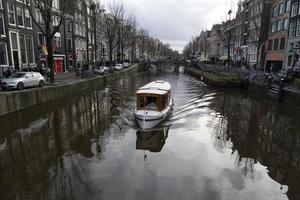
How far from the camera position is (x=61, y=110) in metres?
22.5

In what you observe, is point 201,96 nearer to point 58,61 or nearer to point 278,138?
point 278,138

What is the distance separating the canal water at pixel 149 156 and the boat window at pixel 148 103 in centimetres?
158

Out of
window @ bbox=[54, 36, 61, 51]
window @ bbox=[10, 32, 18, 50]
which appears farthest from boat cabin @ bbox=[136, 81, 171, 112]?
window @ bbox=[54, 36, 61, 51]

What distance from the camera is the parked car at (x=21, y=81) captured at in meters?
22.6

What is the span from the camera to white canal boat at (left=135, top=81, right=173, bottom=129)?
16.7 m

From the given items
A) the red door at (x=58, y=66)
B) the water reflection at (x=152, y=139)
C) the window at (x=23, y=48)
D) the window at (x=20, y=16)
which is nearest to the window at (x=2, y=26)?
the window at (x=20, y=16)

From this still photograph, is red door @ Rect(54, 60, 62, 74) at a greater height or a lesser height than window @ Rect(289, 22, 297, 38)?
lesser

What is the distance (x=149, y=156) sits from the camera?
13172 millimetres

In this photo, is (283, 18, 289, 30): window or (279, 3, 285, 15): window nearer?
(283, 18, 289, 30): window

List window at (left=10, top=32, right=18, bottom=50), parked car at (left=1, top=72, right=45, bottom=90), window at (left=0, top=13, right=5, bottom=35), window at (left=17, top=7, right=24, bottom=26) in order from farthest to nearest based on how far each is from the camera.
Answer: window at (left=17, top=7, right=24, bottom=26) → window at (left=10, top=32, right=18, bottom=50) → window at (left=0, top=13, right=5, bottom=35) → parked car at (left=1, top=72, right=45, bottom=90)

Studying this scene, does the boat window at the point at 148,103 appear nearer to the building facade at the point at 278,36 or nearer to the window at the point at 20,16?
the window at the point at 20,16

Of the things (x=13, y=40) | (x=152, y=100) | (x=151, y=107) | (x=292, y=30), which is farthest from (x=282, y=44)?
(x=13, y=40)

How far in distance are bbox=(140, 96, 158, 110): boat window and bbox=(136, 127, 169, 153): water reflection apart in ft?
6.42

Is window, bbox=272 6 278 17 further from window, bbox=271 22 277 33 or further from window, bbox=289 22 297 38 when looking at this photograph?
window, bbox=289 22 297 38
